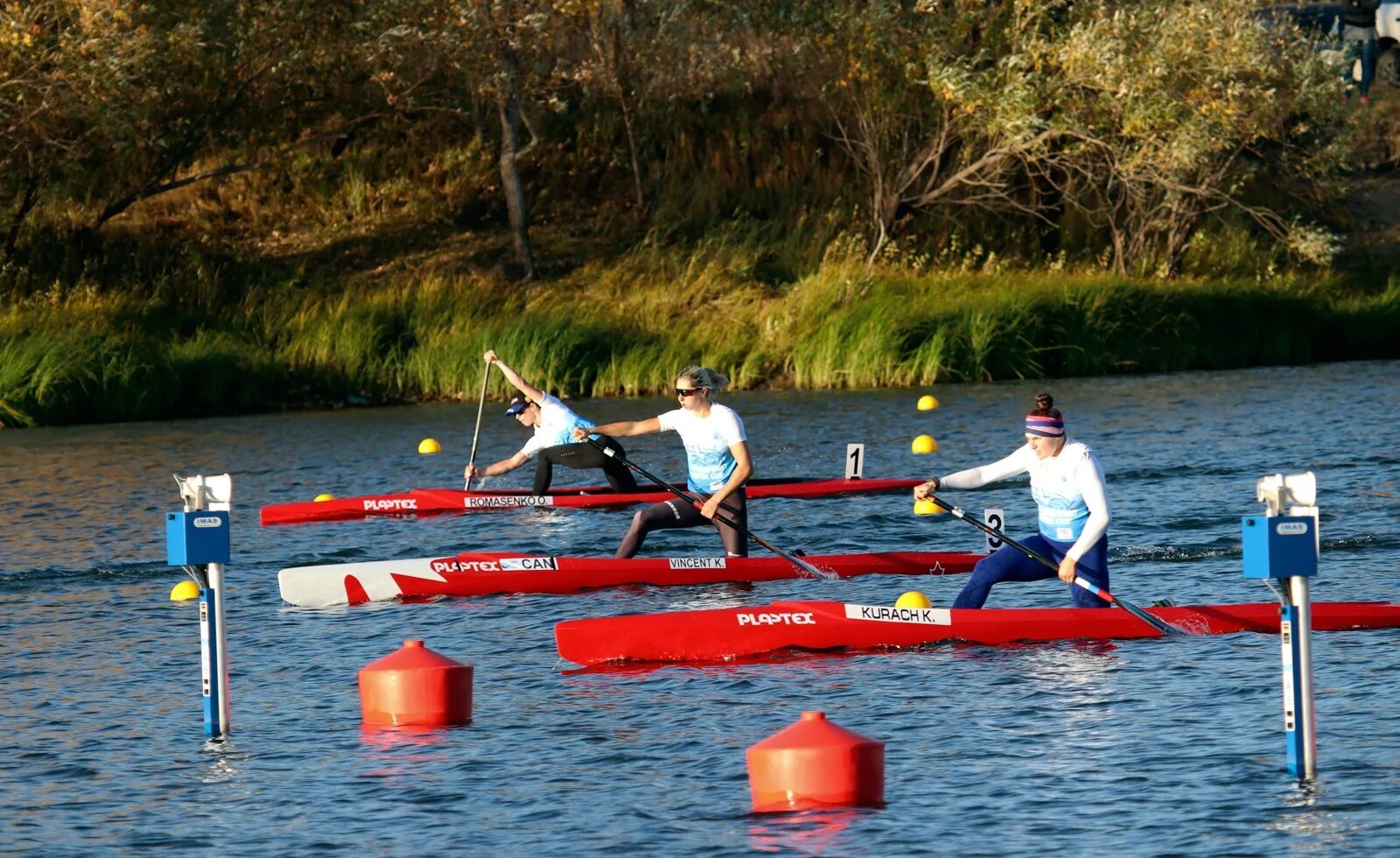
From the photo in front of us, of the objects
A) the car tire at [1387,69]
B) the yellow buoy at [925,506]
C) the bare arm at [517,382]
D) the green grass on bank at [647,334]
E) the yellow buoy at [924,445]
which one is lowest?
the yellow buoy at [925,506]

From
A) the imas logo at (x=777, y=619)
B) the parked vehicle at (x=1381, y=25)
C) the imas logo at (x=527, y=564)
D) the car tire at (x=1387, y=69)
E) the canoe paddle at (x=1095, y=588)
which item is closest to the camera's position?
the canoe paddle at (x=1095, y=588)

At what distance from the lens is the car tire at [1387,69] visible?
139 feet

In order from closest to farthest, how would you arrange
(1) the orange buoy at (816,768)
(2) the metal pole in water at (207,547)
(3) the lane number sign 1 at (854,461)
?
1. (1) the orange buoy at (816,768)
2. (2) the metal pole in water at (207,547)
3. (3) the lane number sign 1 at (854,461)

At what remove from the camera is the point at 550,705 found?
426 inches

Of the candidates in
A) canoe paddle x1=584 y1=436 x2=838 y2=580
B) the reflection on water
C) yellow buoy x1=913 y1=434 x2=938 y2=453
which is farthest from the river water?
yellow buoy x1=913 y1=434 x2=938 y2=453

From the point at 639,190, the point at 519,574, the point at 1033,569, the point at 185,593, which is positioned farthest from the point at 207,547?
the point at 639,190

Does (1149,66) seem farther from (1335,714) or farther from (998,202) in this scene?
(1335,714)

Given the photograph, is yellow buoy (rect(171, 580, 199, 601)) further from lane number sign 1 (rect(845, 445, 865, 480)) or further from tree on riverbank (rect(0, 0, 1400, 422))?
tree on riverbank (rect(0, 0, 1400, 422))

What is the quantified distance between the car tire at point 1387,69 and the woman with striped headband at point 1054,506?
33.6 meters

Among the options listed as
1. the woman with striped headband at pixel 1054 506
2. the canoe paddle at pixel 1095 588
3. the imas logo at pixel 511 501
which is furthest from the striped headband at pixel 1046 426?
the imas logo at pixel 511 501

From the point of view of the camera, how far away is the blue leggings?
11.9m

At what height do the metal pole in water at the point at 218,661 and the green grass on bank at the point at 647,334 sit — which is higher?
the green grass on bank at the point at 647,334

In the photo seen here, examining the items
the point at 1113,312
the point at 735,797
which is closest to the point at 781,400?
the point at 1113,312

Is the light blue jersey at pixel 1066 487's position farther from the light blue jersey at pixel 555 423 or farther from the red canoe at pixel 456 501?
the red canoe at pixel 456 501
